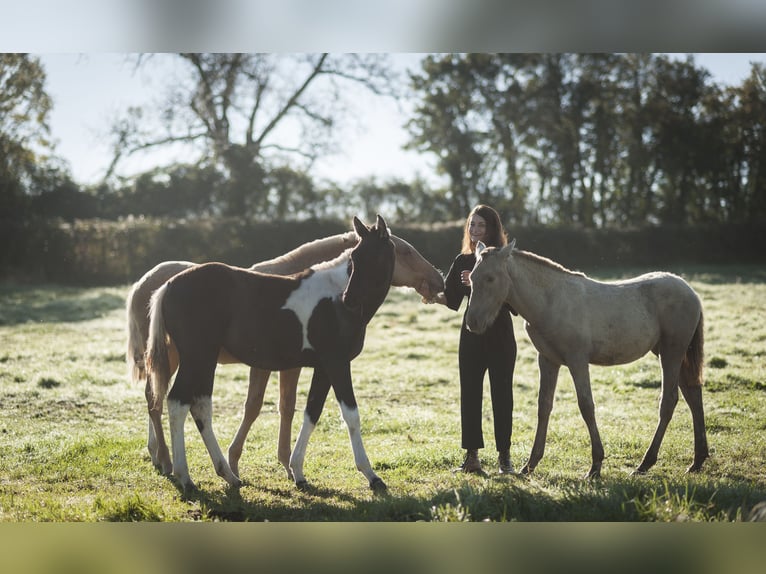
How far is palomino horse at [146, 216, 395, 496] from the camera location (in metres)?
4.71

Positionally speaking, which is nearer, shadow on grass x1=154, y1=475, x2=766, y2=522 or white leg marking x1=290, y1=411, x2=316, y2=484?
shadow on grass x1=154, y1=475, x2=766, y2=522

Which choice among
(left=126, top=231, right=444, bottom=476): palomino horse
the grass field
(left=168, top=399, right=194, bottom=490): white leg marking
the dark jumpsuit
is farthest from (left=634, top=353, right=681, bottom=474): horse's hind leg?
(left=168, top=399, right=194, bottom=490): white leg marking

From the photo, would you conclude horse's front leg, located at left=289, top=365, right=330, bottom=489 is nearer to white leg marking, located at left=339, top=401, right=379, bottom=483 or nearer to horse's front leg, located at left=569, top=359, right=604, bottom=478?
white leg marking, located at left=339, top=401, right=379, bottom=483

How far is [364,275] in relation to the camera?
481cm

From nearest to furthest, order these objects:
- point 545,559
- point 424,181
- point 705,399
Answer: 1. point 545,559
2. point 705,399
3. point 424,181

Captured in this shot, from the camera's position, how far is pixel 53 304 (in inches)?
495

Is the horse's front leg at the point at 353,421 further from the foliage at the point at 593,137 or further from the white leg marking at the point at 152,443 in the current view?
the foliage at the point at 593,137

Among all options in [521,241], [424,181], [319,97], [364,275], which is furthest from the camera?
[424,181]

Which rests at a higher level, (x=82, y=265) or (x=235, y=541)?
(x=82, y=265)

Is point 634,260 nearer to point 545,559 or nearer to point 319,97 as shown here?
point 319,97

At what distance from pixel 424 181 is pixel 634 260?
23.6ft

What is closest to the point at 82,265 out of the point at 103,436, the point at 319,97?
the point at 319,97

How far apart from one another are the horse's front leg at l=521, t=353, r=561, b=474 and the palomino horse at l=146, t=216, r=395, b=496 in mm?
1203

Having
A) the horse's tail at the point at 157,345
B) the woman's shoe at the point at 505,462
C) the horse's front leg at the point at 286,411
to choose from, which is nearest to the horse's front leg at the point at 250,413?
the horse's front leg at the point at 286,411
